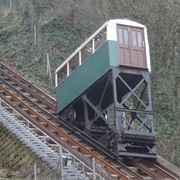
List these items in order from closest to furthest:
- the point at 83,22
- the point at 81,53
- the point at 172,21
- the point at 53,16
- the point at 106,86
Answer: the point at 106,86
the point at 81,53
the point at 172,21
the point at 83,22
the point at 53,16

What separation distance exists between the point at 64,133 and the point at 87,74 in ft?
6.23

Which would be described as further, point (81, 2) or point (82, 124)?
point (81, 2)

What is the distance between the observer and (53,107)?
833 inches

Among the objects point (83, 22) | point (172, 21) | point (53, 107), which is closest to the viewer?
point (53, 107)

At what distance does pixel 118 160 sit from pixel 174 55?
7194mm

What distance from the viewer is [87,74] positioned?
1817 cm

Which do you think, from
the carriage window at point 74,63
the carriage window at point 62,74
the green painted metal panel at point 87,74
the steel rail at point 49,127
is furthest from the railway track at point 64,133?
the carriage window at point 74,63

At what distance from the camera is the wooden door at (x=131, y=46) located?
17.4 m

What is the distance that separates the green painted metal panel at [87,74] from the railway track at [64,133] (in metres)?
0.73

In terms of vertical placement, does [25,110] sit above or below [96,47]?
below

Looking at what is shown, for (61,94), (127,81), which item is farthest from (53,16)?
(127,81)

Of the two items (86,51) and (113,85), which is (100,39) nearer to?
(86,51)

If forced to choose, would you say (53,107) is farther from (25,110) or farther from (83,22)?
(83,22)

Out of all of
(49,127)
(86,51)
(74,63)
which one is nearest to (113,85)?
(86,51)
